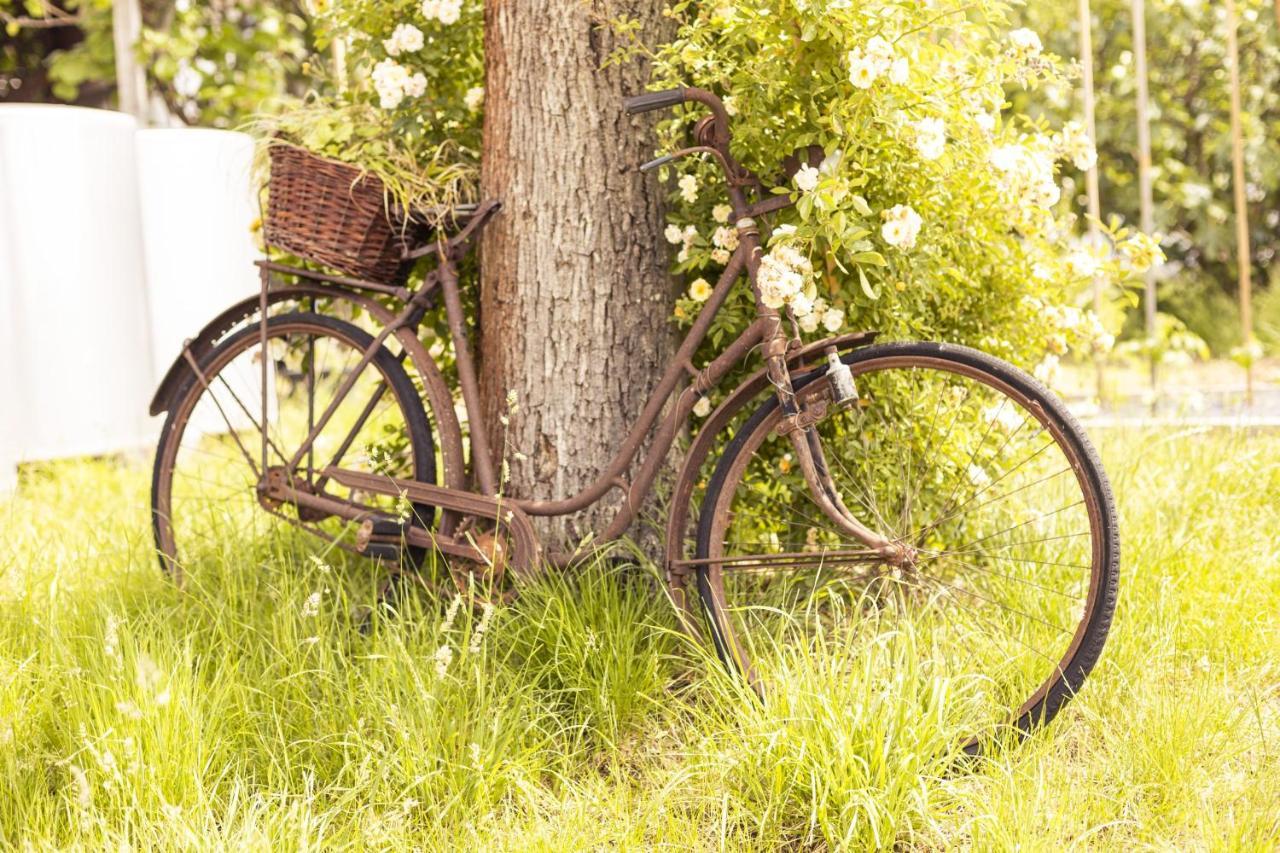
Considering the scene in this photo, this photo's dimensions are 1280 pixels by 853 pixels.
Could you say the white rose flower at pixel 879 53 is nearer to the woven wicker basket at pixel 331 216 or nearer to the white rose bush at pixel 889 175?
the white rose bush at pixel 889 175

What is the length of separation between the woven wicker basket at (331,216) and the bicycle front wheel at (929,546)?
909 mm

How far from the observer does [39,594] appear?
2766mm

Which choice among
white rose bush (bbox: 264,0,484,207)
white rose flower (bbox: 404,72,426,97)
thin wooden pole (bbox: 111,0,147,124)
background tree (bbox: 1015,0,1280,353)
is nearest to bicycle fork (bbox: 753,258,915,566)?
white rose bush (bbox: 264,0,484,207)

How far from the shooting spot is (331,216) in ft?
8.36

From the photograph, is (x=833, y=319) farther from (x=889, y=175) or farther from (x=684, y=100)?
(x=684, y=100)

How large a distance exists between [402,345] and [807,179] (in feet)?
3.34

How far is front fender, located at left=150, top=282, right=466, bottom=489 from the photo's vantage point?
8.46 feet

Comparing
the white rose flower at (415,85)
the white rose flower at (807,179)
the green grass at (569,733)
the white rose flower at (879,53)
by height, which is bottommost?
the green grass at (569,733)

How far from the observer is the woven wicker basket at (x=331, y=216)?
254cm

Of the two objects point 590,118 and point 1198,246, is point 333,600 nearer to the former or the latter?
point 590,118

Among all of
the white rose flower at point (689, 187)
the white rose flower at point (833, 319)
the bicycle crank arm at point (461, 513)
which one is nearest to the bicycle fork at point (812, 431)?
the white rose flower at point (833, 319)

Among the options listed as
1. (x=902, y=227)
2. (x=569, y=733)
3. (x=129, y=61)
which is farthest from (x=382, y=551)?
(x=129, y=61)

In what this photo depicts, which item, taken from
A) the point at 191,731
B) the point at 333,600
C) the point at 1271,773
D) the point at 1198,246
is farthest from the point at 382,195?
the point at 1198,246

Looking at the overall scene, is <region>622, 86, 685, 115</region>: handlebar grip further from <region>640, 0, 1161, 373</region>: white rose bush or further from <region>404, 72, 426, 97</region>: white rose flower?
<region>404, 72, 426, 97</region>: white rose flower
